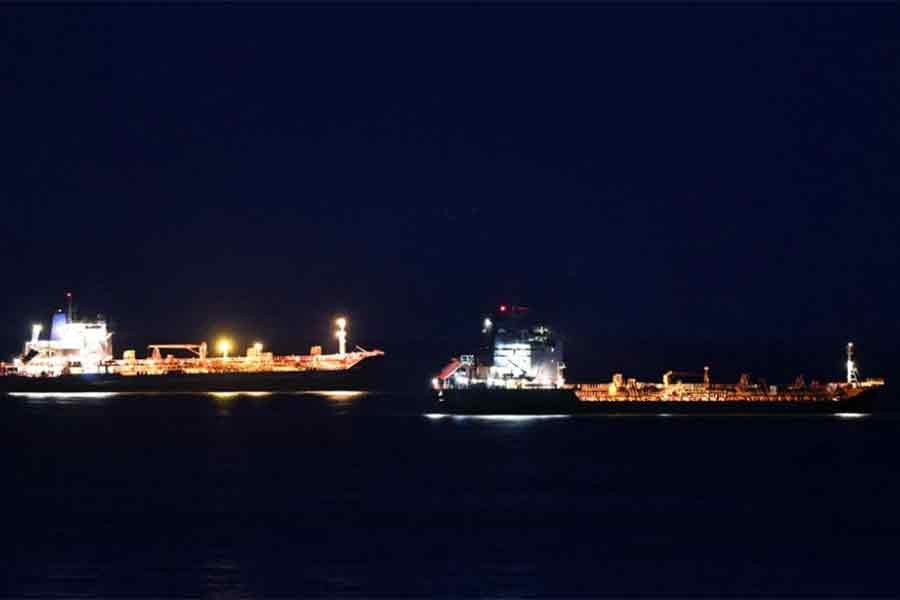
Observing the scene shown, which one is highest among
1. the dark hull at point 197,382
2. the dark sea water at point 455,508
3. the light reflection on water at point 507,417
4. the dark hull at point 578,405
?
the dark hull at point 197,382

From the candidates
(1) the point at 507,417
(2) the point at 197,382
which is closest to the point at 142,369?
(2) the point at 197,382

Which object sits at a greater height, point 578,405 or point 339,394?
point 339,394

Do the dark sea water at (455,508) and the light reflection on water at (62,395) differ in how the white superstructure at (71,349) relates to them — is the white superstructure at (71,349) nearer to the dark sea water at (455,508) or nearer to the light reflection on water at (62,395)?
the light reflection on water at (62,395)

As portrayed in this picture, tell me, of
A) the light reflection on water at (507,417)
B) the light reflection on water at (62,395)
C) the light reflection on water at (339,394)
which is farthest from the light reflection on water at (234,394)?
the light reflection on water at (507,417)

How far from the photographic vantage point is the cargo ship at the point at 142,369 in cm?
9150

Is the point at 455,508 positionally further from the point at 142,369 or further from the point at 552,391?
the point at 142,369

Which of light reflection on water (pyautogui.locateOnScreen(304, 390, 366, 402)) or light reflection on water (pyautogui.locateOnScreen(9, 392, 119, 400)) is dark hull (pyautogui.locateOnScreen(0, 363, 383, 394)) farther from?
light reflection on water (pyautogui.locateOnScreen(304, 390, 366, 402))

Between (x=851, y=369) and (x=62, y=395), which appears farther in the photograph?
(x=62, y=395)

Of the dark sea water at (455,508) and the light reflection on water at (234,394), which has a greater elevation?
the light reflection on water at (234,394)

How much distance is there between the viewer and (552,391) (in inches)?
2339

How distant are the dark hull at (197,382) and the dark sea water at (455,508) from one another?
31700 mm

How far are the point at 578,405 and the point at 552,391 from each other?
6.11 ft

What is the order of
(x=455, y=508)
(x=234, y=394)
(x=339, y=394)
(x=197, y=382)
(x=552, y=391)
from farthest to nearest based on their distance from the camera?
(x=197, y=382)
(x=234, y=394)
(x=339, y=394)
(x=552, y=391)
(x=455, y=508)

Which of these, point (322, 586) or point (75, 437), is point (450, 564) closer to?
point (322, 586)
